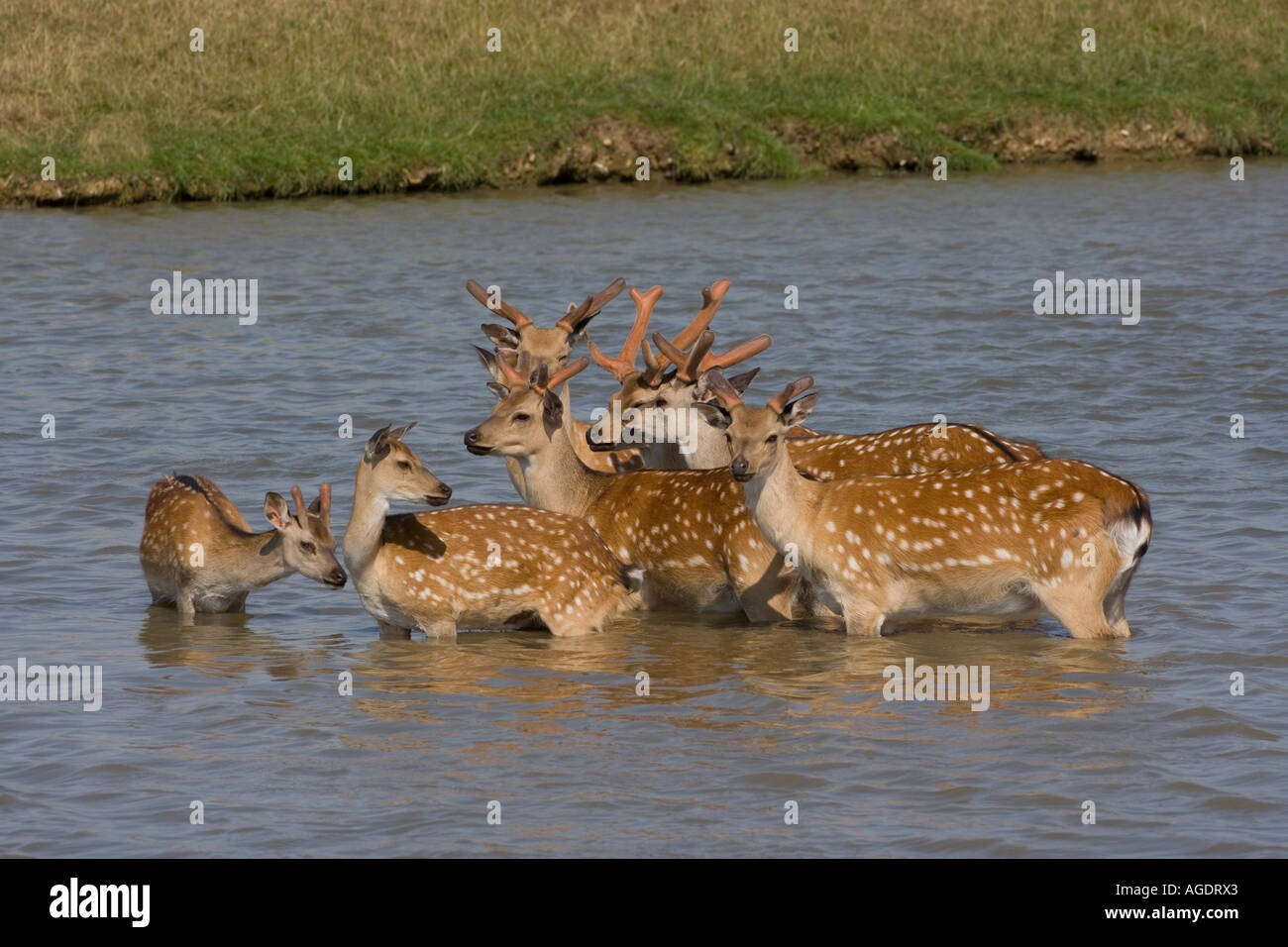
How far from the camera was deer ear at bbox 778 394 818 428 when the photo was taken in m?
7.77

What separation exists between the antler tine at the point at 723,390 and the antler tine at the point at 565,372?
60 centimetres

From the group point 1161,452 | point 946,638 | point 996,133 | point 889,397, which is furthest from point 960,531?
point 996,133

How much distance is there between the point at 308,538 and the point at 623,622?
1.34 meters

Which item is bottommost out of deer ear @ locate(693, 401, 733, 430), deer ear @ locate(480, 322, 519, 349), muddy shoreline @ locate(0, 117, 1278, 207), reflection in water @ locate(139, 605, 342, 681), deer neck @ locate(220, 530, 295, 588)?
reflection in water @ locate(139, 605, 342, 681)

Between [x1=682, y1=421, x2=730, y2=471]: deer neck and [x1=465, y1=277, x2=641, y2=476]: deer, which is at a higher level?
[x1=465, y1=277, x2=641, y2=476]: deer

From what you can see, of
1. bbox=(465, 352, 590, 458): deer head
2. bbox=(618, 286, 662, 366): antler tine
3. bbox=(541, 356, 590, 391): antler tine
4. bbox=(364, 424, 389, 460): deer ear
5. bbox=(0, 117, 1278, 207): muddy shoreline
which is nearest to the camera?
bbox=(364, 424, 389, 460): deer ear

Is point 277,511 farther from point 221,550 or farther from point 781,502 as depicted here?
point 781,502

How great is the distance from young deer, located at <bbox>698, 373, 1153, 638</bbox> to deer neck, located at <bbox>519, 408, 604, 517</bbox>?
39.2 inches

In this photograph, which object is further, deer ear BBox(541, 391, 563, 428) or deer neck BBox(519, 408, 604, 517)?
deer neck BBox(519, 408, 604, 517)

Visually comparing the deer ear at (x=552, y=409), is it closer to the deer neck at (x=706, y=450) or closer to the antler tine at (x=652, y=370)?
the antler tine at (x=652, y=370)

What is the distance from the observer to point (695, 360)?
8766 mm

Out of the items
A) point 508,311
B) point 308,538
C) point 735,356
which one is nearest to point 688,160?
point 508,311

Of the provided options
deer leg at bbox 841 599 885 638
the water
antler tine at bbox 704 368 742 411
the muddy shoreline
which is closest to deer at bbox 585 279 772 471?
antler tine at bbox 704 368 742 411

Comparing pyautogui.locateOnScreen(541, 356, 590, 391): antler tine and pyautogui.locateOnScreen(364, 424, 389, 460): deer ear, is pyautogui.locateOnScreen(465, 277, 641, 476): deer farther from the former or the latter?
pyautogui.locateOnScreen(364, 424, 389, 460): deer ear
